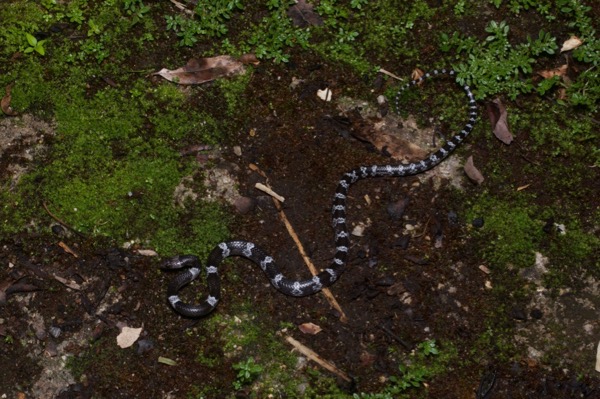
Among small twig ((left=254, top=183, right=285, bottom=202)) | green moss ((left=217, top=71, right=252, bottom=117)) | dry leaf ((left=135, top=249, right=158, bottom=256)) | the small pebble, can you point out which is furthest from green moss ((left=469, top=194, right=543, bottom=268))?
dry leaf ((left=135, top=249, right=158, bottom=256))

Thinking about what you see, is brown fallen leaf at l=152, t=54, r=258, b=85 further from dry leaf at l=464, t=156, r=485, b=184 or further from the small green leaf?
dry leaf at l=464, t=156, r=485, b=184

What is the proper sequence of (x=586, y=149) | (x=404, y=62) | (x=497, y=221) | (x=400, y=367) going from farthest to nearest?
(x=404, y=62), (x=586, y=149), (x=497, y=221), (x=400, y=367)

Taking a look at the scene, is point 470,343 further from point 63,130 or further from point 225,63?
point 63,130

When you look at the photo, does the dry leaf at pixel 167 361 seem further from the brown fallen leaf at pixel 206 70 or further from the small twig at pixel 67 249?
the brown fallen leaf at pixel 206 70

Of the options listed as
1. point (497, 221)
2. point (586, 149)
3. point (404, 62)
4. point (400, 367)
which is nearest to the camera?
point (400, 367)

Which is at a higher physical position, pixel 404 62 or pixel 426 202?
pixel 404 62

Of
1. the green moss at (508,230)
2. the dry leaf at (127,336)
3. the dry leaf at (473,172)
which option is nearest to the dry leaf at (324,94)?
the dry leaf at (473,172)

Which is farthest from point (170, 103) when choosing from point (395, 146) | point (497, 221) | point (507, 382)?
point (507, 382)
